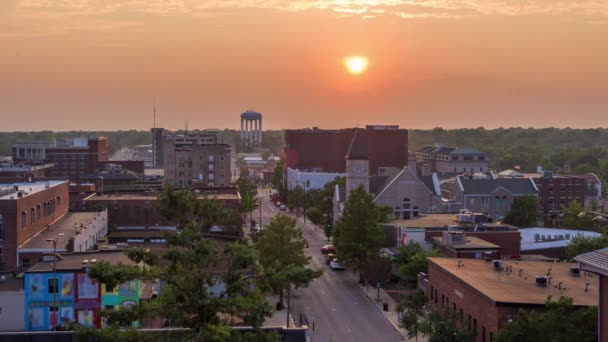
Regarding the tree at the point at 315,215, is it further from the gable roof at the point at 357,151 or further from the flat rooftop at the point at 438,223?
the flat rooftop at the point at 438,223

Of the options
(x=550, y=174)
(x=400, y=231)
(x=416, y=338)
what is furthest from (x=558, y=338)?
(x=550, y=174)

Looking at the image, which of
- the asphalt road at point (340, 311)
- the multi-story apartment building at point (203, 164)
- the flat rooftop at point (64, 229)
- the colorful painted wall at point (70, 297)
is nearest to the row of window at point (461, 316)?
the asphalt road at point (340, 311)

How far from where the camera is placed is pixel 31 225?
227ft

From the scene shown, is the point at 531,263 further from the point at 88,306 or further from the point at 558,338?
the point at 88,306

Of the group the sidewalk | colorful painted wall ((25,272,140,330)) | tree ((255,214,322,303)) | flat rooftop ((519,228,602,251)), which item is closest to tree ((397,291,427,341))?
the sidewalk

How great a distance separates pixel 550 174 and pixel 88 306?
96.6 m

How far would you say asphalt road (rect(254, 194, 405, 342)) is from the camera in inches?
2157

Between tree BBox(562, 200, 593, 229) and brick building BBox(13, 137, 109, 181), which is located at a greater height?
brick building BBox(13, 137, 109, 181)

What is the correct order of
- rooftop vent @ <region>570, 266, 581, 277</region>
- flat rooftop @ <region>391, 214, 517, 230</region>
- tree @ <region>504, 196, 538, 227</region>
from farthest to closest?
1. tree @ <region>504, 196, 538, 227</region>
2. flat rooftop @ <region>391, 214, 517, 230</region>
3. rooftop vent @ <region>570, 266, 581, 277</region>

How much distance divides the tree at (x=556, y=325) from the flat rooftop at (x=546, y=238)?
3718 cm

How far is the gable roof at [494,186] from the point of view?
10938 centimetres

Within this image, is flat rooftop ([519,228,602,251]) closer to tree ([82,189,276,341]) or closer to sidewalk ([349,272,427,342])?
sidewalk ([349,272,427,342])

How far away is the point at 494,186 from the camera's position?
110m

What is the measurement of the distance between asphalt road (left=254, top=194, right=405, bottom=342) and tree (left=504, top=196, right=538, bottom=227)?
31220 mm
